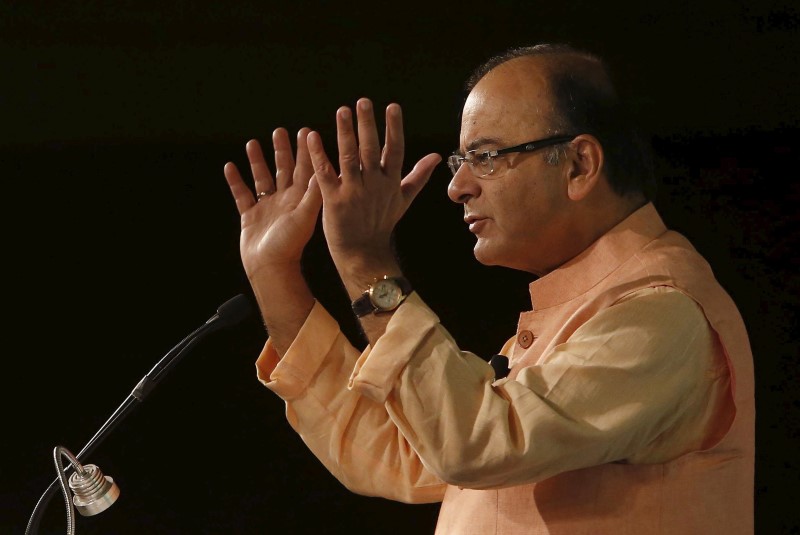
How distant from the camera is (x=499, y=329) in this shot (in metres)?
3.09

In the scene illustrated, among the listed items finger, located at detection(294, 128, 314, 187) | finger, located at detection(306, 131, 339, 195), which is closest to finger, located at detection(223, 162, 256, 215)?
finger, located at detection(294, 128, 314, 187)

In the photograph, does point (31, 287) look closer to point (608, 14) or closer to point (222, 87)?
point (222, 87)

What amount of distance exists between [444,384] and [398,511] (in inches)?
76.5

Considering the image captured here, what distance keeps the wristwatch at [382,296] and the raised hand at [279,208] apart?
0.25 m

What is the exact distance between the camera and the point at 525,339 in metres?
1.69

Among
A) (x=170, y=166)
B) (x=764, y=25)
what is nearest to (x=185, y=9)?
(x=170, y=166)

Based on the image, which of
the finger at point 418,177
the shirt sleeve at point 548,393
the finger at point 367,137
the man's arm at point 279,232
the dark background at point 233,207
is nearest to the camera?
the shirt sleeve at point 548,393

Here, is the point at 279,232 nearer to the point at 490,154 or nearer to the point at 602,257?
the point at 490,154

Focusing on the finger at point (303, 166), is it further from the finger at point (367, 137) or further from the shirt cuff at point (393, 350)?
the shirt cuff at point (393, 350)

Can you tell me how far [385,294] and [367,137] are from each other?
0.21 meters

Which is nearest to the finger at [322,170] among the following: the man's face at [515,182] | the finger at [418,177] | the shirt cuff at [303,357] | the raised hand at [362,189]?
the raised hand at [362,189]

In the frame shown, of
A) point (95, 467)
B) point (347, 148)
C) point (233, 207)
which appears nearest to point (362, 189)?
point (347, 148)

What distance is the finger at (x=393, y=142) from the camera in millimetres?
1503

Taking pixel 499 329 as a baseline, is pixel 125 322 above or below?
above
